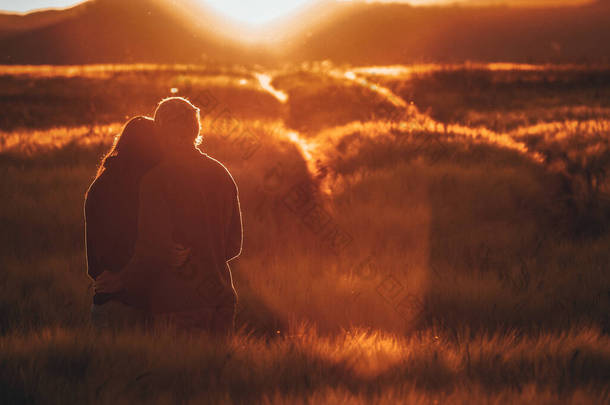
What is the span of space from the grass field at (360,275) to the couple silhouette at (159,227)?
0.25m

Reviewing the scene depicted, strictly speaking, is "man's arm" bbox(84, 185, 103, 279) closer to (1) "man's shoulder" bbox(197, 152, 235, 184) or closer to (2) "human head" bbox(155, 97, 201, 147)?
(2) "human head" bbox(155, 97, 201, 147)

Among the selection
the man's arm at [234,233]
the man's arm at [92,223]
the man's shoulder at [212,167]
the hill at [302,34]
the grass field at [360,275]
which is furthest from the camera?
the hill at [302,34]

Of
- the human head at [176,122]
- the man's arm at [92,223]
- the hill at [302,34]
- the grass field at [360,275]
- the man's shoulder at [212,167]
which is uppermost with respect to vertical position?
the hill at [302,34]

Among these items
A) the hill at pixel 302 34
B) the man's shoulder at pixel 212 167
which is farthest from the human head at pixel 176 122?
the hill at pixel 302 34

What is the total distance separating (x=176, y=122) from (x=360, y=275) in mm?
3074

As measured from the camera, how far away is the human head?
12.5 ft

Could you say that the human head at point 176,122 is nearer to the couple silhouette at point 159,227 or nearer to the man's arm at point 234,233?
the couple silhouette at point 159,227

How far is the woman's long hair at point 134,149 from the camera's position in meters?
3.84

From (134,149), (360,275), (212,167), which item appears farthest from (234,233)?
(360,275)

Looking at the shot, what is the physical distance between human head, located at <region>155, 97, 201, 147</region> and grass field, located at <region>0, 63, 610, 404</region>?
1.11 metres

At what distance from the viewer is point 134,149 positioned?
3.86m

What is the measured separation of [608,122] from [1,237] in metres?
12.9

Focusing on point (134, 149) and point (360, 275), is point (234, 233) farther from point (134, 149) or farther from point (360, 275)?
point (360, 275)

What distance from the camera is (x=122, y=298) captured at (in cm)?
396
